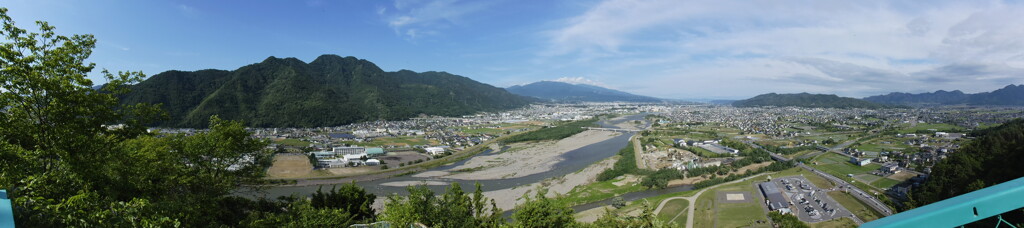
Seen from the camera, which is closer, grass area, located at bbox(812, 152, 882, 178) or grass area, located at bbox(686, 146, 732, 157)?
grass area, located at bbox(812, 152, 882, 178)

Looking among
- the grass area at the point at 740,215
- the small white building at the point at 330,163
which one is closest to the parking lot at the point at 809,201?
the grass area at the point at 740,215

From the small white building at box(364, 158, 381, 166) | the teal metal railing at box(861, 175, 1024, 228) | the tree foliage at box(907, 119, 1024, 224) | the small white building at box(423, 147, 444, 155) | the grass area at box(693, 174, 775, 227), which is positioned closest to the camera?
the teal metal railing at box(861, 175, 1024, 228)

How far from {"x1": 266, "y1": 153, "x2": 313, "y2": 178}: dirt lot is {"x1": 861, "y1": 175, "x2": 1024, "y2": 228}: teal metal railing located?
3211 cm

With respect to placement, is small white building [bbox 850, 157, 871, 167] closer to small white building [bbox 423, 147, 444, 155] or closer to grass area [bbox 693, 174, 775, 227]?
grass area [bbox 693, 174, 775, 227]

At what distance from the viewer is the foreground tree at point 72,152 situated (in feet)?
12.3

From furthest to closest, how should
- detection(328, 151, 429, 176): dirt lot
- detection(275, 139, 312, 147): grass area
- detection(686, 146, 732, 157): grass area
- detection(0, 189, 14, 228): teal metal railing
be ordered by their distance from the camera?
detection(275, 139, 312, 147): grass area < detection(686, 146, 732, 157): grass area < detection(328, 151, 429, 176): dirt lot < detection(0, 189, 14, 228): teal metal railing

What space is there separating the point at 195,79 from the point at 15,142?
9864 cm

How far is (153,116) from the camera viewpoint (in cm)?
734

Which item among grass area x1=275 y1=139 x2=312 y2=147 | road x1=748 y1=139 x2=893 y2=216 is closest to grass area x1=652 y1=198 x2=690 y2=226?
road x1=748 y1=139 x2=893 y2=216

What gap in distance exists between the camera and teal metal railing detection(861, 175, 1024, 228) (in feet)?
3.64

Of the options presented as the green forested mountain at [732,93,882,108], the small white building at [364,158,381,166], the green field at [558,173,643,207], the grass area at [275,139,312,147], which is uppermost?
the green forested mountain at [732,93,882,108]

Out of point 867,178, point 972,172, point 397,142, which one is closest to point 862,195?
point 972,172

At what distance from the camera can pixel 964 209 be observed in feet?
3.74

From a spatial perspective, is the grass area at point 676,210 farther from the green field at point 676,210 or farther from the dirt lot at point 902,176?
the dirt lot at point 902,176
